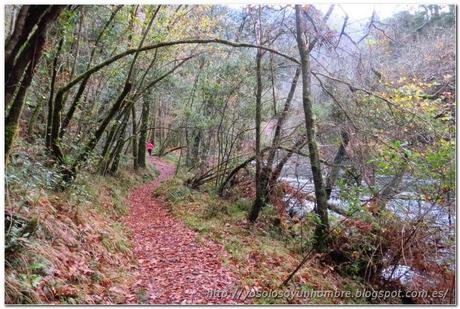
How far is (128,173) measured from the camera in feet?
50.4

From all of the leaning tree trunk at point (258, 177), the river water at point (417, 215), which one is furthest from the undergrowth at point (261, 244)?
the river water at point (417, 215)

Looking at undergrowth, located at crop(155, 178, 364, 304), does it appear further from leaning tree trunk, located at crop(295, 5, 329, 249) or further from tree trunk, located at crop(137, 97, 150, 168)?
tree trunk, located at crop(137, 97, 150, 168)

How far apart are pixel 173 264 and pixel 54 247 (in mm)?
2150

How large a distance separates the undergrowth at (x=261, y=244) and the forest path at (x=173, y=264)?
32cm

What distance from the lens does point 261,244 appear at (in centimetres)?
767

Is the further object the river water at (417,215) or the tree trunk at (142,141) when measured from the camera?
the tree trunk at (142,141)

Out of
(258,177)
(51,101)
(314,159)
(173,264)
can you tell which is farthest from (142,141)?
(314,159)

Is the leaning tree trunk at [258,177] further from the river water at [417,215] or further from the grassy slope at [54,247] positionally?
the grassy slope at [54,247]

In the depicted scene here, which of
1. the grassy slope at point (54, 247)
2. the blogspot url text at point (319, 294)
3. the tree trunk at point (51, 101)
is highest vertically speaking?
the tree trunk at point (51, 101)

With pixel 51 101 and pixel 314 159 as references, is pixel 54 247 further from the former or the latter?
pixel 314 159

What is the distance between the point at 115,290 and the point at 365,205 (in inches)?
170

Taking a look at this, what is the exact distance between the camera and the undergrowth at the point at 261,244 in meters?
5.75

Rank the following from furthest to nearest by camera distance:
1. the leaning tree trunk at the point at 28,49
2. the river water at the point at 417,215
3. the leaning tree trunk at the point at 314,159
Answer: the leaning tree trunk at the point at 314,159, the river water at the point at 417,215, the leaning tree trunk at the point at 28,49

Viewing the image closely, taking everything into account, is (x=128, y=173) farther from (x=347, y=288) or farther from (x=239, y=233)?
(x=347, y=288)
